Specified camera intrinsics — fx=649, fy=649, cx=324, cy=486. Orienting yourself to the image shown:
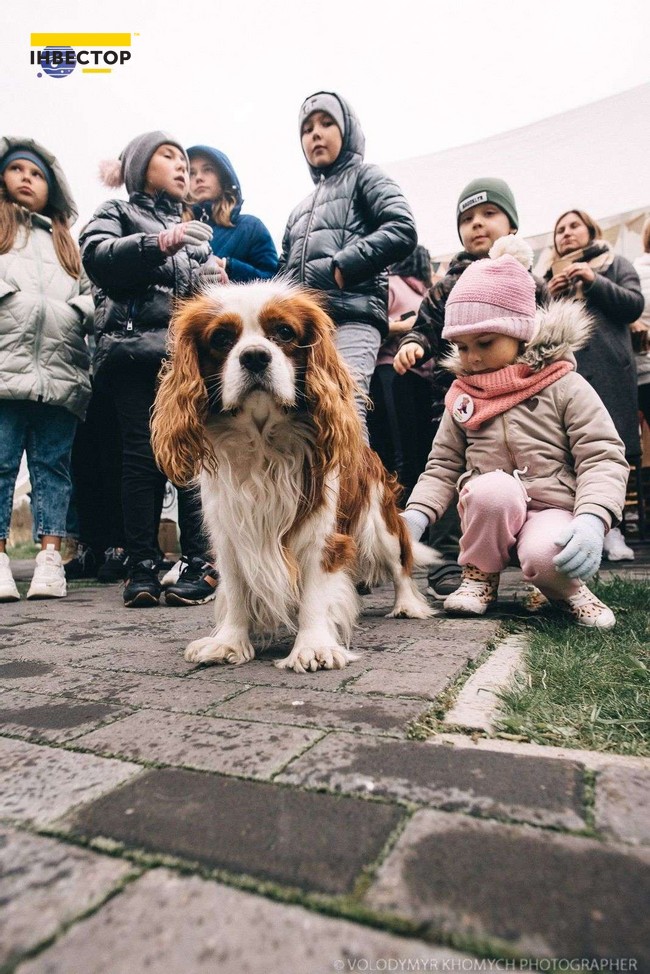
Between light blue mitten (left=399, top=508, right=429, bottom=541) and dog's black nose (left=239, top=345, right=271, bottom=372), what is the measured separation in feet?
3.56

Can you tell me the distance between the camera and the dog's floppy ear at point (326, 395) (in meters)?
2.14

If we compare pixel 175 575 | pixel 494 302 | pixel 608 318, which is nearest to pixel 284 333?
pixel 494 302

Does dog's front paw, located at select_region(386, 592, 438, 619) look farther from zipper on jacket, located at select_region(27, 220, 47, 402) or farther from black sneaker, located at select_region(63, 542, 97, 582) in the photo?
black sneaker, located at select_region(63, 542, 97, 582)

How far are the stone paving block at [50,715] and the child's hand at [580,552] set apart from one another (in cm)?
139

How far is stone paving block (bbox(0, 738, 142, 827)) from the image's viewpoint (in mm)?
1012

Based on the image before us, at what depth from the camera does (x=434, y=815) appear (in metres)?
0.93

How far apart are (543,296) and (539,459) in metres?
1.16

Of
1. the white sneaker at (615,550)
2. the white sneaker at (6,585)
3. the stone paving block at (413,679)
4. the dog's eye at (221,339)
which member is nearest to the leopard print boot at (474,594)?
the stone paving block at (413,679)

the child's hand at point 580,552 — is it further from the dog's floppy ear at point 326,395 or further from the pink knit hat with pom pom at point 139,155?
the pink knit hat with pom pom at point 139,155

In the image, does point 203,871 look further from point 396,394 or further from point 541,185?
point 541,185

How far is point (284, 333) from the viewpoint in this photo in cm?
212

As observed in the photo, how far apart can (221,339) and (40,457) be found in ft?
7.35

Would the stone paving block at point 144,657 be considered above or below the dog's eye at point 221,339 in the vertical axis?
below

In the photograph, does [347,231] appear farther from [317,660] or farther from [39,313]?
[317,660]
